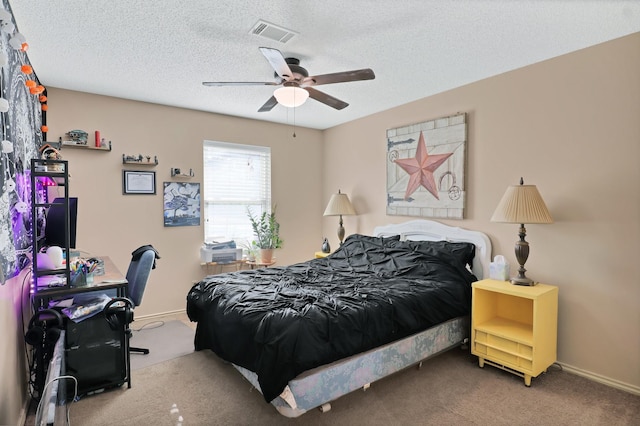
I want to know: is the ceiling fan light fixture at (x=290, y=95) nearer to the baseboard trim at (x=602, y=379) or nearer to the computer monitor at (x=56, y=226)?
the computer monitor at (x=56, y=226)

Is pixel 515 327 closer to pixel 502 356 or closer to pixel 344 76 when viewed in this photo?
pixel 502 356

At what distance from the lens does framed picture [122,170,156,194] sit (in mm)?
4051

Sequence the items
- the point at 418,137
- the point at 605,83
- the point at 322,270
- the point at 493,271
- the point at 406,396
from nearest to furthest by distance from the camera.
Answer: the point at 406,396 < the point at 605,83 < the point at 493,271 < the point at 322,270 < the point at 418,137

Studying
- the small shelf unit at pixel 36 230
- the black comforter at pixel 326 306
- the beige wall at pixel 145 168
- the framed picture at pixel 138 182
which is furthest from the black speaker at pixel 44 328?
the framed picture at pixel 138 182

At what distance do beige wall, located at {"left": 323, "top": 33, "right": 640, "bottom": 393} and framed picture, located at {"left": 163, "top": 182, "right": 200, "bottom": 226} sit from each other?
10.6 ft

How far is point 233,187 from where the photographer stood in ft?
16.3

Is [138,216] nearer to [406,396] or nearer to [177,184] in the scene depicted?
[177,184]

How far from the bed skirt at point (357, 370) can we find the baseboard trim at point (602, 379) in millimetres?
855

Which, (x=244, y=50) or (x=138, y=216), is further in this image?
(x=138, y=216)

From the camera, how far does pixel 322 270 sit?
3.62 metres

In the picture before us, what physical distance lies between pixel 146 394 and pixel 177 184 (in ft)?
8.32

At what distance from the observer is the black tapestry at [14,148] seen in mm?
1775

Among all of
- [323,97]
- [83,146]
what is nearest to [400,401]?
[323,97]

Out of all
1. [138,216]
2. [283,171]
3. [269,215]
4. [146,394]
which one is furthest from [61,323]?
[283,171]
